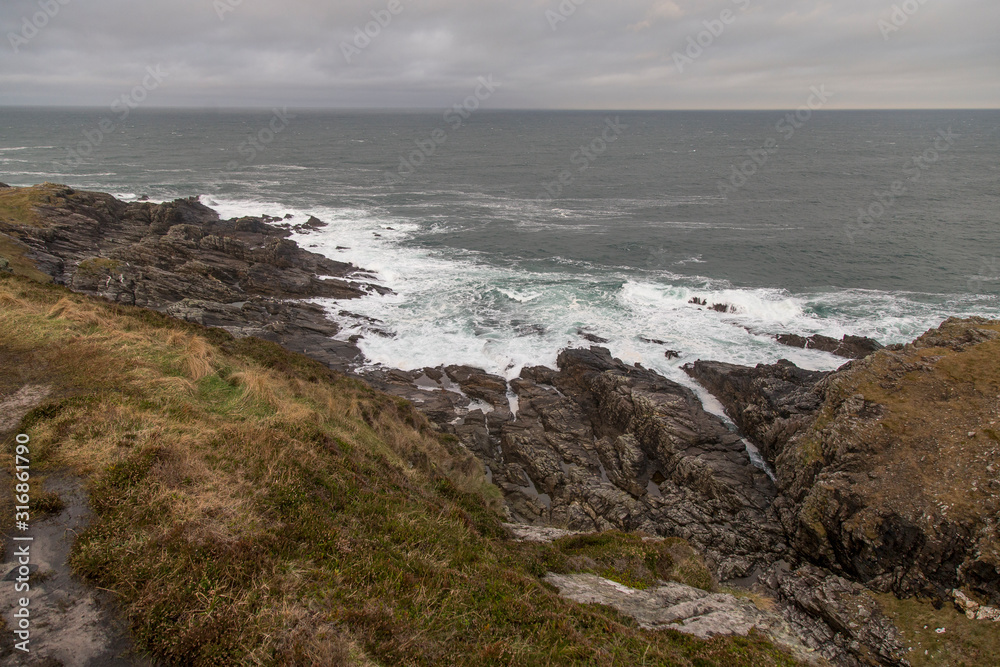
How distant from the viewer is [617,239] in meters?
57.8

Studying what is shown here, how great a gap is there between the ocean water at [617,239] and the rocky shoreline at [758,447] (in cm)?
394

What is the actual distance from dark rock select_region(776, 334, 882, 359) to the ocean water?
→ 2.90ft

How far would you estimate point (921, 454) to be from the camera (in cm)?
1647

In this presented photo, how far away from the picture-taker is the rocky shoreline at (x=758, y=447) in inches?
560

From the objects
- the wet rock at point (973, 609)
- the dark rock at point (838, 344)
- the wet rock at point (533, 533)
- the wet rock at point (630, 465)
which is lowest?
the wet rock at point (630, 465)

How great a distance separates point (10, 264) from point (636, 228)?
2295 inches

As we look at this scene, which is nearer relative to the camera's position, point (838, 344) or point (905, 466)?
point (905, 466)

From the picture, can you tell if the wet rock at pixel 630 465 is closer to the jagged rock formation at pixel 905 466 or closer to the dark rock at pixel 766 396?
the dark rock at pixel 766 396

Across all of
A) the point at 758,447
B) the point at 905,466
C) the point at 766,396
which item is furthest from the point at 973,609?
the point at 766,396

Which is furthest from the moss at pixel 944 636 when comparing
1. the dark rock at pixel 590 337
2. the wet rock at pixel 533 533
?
the dark rock at pixel 590 337

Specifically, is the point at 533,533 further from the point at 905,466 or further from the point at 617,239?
the point at 617,239

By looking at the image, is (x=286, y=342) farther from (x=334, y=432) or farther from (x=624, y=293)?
(x=624, y=293)

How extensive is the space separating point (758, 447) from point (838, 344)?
1422 cm

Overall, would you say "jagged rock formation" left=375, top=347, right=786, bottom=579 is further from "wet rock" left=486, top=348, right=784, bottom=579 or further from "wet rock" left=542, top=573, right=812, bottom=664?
"wet rock" left=542, top=573, right=812, bottom=664
